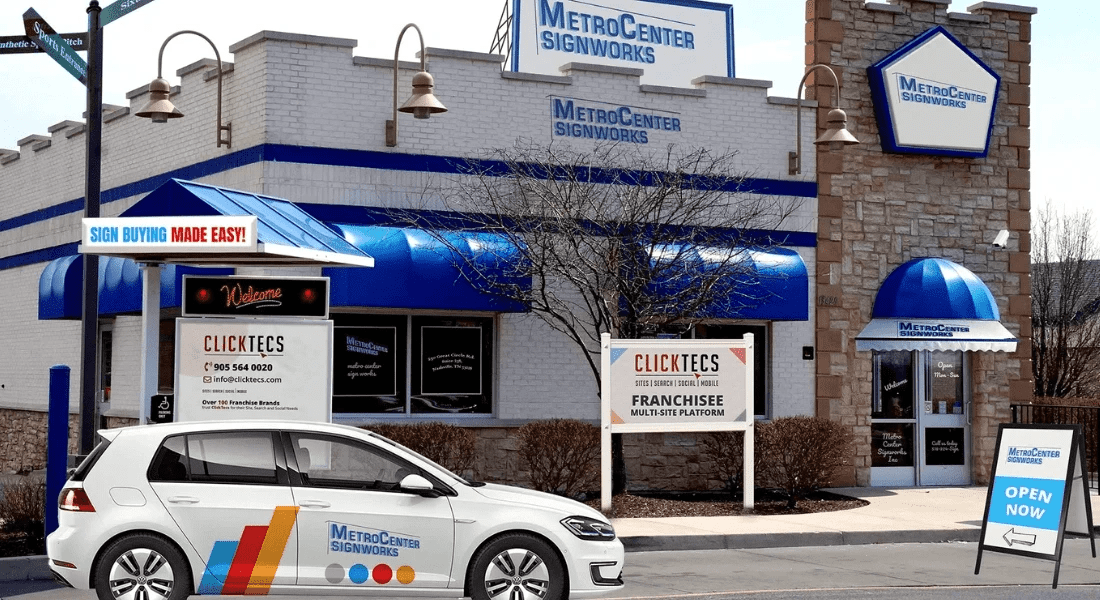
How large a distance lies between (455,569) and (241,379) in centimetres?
494

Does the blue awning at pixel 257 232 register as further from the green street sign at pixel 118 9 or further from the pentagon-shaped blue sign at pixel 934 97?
the pentagon-shaped blue sign at pixel 934 97

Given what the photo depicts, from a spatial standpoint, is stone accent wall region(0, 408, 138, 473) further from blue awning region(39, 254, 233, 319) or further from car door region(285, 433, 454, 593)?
car door region(285, 433, 454, 593)

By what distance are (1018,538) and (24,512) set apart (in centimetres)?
968

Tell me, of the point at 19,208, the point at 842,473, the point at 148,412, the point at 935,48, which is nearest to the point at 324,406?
the point at 148,412

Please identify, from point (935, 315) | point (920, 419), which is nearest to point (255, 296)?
point (935, 315)

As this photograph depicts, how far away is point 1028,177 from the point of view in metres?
21.1

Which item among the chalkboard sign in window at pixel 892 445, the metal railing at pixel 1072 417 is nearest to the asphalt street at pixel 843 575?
the chalkboard sign in window at pixel 892 445

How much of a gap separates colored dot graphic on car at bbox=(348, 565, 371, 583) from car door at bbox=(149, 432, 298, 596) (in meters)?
0.40

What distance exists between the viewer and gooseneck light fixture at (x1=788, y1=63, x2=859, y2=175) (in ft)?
59.2

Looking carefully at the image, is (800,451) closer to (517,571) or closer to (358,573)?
(517,571)

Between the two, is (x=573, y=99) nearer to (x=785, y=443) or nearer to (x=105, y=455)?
(x=785, y=443)

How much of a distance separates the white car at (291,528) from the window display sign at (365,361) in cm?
775

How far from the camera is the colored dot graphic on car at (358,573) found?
9.02 meters

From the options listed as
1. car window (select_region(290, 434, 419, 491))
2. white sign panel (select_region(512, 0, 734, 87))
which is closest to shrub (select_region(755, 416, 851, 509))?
white sign panel (select_region(512, 0, 734, 87))
